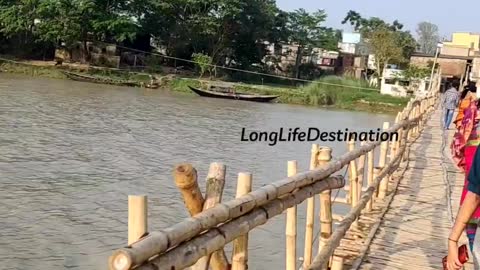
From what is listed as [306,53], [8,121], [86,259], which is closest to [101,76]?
[306,53]

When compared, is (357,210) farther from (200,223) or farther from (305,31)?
(305,31)

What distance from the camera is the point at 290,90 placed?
31.5 m

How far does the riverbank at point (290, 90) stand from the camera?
3011cm

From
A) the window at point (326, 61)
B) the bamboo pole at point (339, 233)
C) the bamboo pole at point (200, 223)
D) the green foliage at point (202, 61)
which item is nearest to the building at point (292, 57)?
the window at point (326, 61)

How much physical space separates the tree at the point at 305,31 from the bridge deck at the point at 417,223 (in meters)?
28.8

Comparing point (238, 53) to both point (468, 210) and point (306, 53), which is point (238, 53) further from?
point (468, 210)

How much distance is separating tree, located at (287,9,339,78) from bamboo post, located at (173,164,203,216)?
35159 mm

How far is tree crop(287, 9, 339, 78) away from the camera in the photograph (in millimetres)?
37188

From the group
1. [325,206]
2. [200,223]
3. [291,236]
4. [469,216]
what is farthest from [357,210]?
[200,223]

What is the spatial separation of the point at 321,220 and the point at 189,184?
195 cm

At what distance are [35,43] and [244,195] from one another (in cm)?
3201

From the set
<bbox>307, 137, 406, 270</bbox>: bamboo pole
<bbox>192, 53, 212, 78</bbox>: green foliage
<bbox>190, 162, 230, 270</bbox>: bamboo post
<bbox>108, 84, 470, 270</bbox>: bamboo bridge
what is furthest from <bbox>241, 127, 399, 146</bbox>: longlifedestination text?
<bbox>190, 162, 230, 270</bbox>: bamboo post

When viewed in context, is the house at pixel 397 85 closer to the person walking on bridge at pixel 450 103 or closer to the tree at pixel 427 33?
the person walking on bridge at pixel 450 103

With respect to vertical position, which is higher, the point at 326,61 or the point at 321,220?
the point at 326,61
